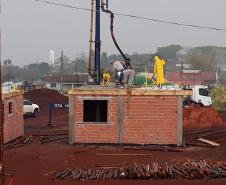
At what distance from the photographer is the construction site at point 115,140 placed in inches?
627

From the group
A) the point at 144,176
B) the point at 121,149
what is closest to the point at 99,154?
the point at 121,149

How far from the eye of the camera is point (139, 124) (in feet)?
74.0

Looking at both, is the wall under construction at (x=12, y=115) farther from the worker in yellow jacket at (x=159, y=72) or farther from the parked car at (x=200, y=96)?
the parked car at (x=200, y=96)

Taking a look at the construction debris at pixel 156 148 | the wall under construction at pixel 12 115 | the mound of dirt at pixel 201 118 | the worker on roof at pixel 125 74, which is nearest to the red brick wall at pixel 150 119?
the construction debris at pixel 156 148

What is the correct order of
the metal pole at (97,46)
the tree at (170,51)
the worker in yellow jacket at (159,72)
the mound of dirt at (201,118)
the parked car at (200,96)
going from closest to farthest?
the worker in yellow jacket at (159,72)
the metal pole at (97,46)
the mound of dirt at (201,118)
the parked car at (200,96)
the tree at (170,51)

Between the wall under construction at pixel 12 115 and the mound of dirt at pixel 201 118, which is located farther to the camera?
the mound of dirt at pixel 201 118

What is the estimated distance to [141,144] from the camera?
891 inches

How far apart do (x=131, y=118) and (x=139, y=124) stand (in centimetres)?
43

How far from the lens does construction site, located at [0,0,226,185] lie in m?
15.9

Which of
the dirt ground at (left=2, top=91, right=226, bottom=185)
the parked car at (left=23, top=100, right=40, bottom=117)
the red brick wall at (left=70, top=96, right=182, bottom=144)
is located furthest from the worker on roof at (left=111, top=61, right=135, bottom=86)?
the parked car at (left=23, top=100, right=40, bottom=117)

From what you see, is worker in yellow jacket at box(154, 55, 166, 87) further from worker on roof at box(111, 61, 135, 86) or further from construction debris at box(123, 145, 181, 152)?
construction debris at box(123, 145, 181, 152)

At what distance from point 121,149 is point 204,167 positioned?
6253 millimetres

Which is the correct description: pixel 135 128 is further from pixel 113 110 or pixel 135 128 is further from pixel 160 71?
pixel 160 71

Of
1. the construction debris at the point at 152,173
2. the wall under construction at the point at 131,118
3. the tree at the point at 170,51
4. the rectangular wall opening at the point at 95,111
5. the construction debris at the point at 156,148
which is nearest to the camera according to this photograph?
the construction debris at the point at 152,173
